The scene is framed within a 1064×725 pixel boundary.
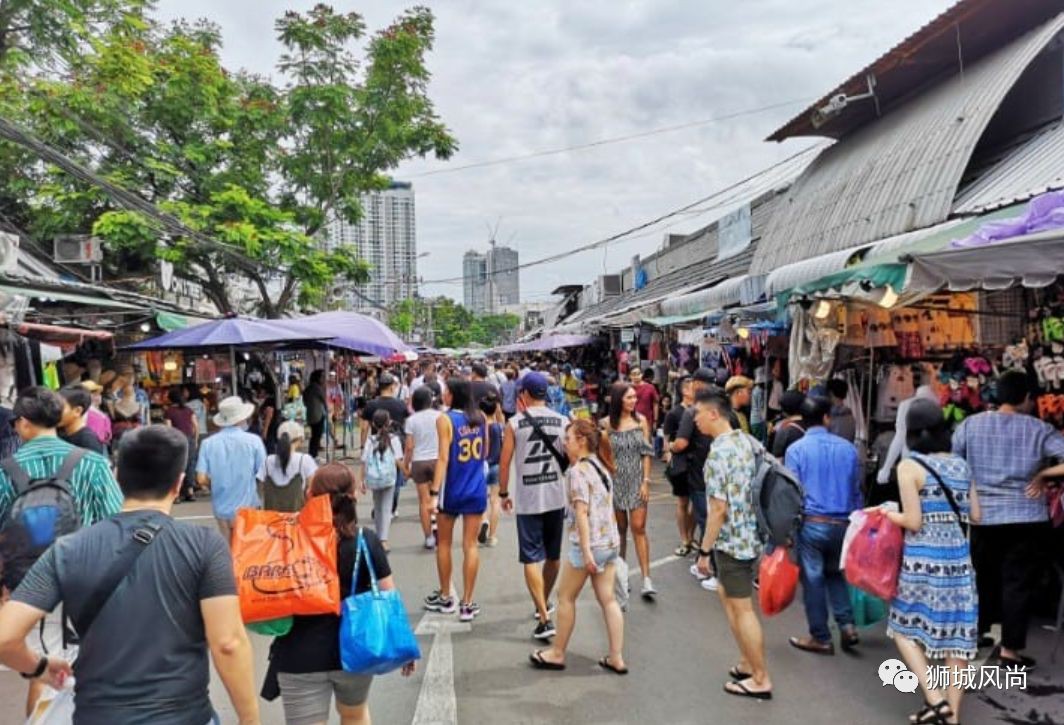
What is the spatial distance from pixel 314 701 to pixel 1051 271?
14.6 ft

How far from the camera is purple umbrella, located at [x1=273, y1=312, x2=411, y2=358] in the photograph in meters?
10.6

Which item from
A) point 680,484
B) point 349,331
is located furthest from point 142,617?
point 349,331

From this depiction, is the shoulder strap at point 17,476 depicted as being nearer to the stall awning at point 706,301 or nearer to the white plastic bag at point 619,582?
the white plastic bag at point 619,582

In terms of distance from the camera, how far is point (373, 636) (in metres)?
2.79

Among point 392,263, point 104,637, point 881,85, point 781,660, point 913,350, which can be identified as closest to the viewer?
point 104,637

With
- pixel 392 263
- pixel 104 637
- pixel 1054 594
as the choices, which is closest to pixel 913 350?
pixel 1054 594

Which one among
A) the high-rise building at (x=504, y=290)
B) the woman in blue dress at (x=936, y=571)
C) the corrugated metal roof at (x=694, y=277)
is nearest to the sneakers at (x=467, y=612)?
the woman in blue dress at (x=936, y=571)

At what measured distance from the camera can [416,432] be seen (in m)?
6.88

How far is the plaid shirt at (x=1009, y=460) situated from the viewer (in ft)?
14.1

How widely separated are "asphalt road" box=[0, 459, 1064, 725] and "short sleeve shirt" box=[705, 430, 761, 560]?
2.89 ft

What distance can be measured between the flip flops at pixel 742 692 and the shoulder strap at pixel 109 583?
3.36m

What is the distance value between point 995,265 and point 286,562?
4.21 m

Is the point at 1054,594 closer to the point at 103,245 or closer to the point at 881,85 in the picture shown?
the point at 881,85

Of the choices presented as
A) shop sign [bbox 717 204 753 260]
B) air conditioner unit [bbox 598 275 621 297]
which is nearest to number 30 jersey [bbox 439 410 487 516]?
shop sign [bbox 717 204 753 260]
